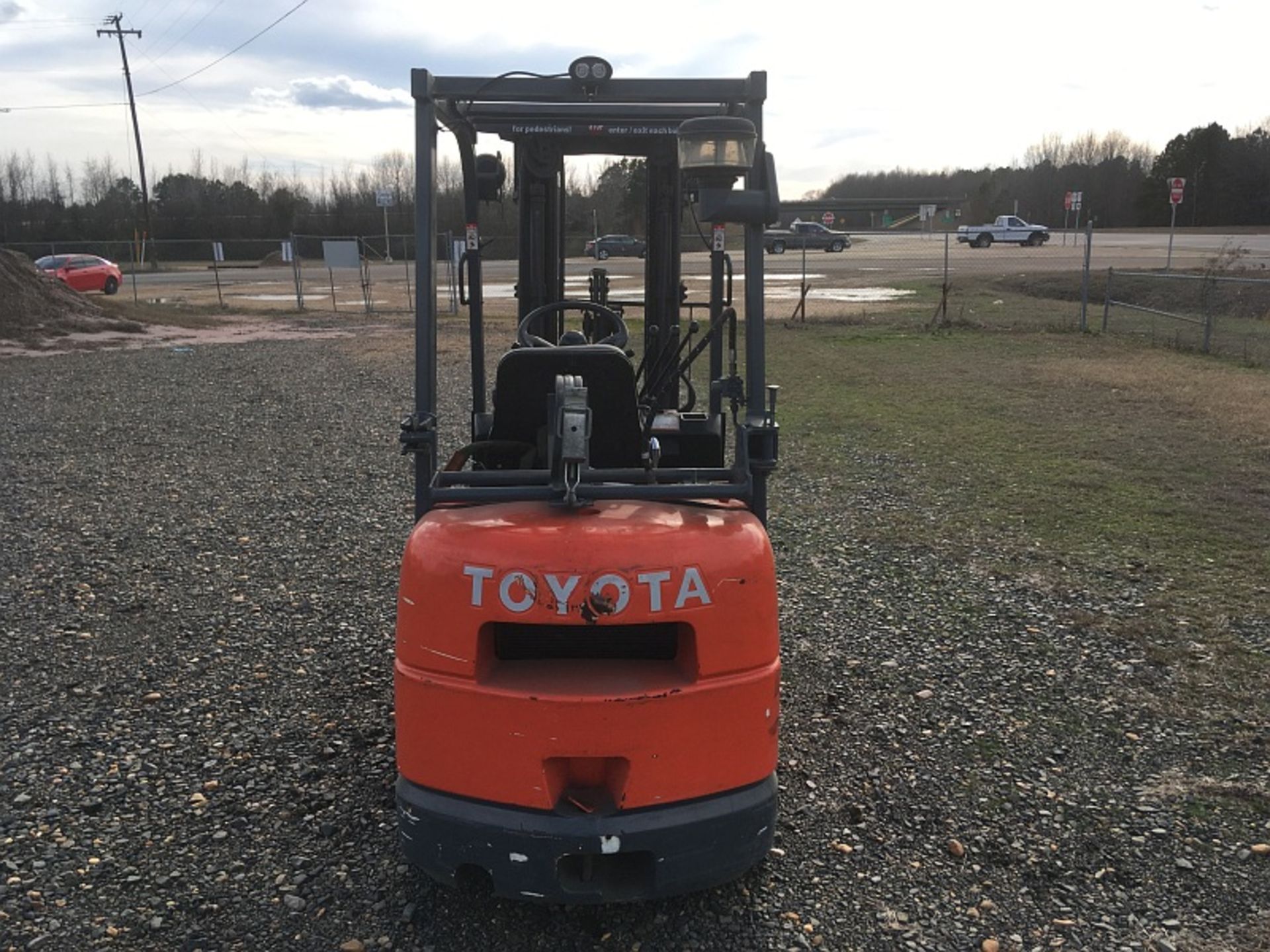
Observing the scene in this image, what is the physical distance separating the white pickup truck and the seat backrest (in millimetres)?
50487

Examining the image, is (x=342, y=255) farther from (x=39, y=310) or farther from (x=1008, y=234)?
(x=1008, y=234)

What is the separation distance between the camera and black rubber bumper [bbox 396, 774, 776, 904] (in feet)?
10.2

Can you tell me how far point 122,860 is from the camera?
12.6 feet

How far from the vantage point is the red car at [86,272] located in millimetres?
34594

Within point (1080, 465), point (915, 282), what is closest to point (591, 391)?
point (1080, 465)

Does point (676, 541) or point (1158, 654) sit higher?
point (676, 541)

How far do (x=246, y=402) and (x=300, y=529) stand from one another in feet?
22.7

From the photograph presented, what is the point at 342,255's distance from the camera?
3078cm

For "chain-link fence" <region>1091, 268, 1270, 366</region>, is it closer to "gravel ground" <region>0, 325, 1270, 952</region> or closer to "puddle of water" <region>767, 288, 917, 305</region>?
"puddle of water" <region>767, 288, 917, 305</region>

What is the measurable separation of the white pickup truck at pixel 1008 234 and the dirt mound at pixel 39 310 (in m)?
40.1

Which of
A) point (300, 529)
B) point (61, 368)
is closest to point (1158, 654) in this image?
point (300, 529)

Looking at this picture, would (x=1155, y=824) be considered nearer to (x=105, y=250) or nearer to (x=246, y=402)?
(x=246, y=402)

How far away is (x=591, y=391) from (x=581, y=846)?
1533mm

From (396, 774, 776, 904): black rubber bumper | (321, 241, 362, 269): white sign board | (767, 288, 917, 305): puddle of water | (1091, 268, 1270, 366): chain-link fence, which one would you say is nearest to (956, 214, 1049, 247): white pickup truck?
(767, 288, 917, 305): puddle of water
